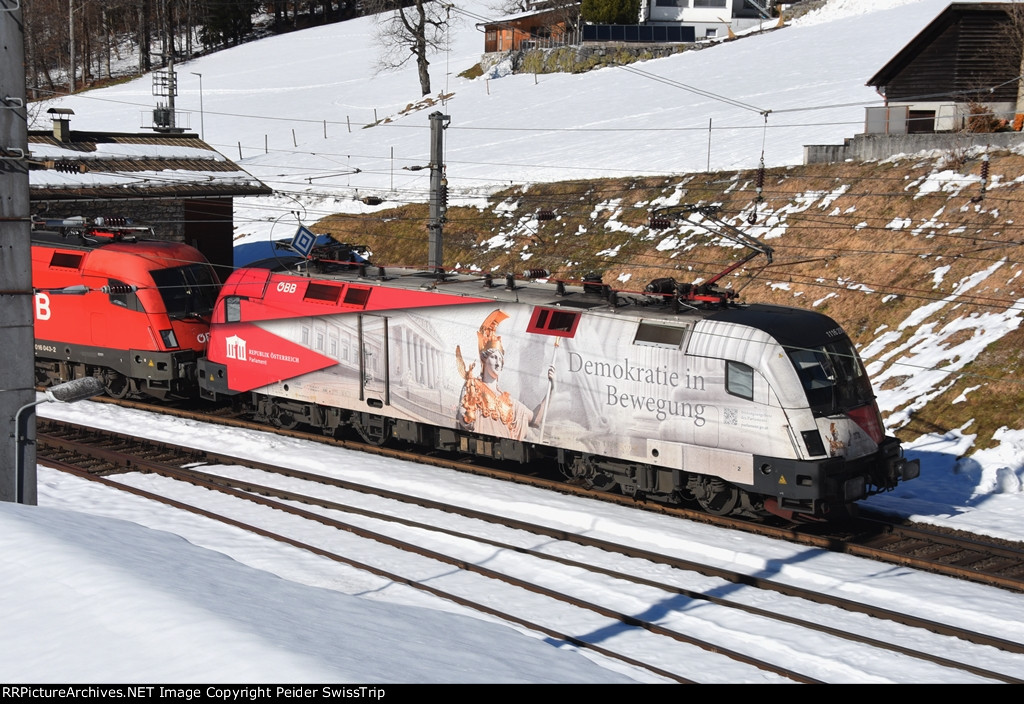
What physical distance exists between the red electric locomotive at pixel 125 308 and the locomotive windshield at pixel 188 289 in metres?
0.02

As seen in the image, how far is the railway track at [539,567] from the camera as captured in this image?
11.8 m

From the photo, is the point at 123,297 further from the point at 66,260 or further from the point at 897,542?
the point at 897,542

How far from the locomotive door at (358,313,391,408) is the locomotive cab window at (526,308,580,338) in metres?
3.56

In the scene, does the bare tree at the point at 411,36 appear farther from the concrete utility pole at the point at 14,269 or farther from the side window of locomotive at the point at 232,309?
the concrete utility pole at the point at 14,269

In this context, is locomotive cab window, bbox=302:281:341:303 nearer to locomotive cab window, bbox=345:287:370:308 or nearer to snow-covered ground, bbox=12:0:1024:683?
locomotive cab window, bbox=345:287:370:308

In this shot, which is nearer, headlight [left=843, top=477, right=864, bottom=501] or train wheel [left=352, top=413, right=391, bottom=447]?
headlight [left=843, top=477, right=864, bottom=501]

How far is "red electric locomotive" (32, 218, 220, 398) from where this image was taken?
2386 cm

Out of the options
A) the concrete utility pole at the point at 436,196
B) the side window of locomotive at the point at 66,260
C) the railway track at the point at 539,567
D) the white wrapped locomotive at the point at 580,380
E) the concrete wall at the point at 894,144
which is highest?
the concrete wall at the point at 894,144

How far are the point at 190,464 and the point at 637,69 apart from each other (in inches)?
1876

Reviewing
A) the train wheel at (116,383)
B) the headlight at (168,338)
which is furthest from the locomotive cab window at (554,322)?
the train wheel at (116,383)

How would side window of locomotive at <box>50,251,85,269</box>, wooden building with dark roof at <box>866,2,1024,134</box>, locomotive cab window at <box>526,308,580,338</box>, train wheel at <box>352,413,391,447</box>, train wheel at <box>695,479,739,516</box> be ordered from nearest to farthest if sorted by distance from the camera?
train wheel at <box>695,479,739,516</box> < locomotive cab window at <box>526,308,580,338</box> < train wheel at <box>352,413,391,447</box> < side window of locomotive at <box>50,251,85,269</box> < wooden building with dark roof at <box>866,2,1024,134</box>

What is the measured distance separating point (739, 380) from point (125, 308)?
1506 centimetres

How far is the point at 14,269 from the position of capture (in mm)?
12062

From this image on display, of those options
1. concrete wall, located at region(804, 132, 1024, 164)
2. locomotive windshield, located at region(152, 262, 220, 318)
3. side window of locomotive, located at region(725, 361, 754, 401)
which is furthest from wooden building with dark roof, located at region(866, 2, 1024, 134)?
locomotive windshield, located at region(152, 262, 220, 318)
